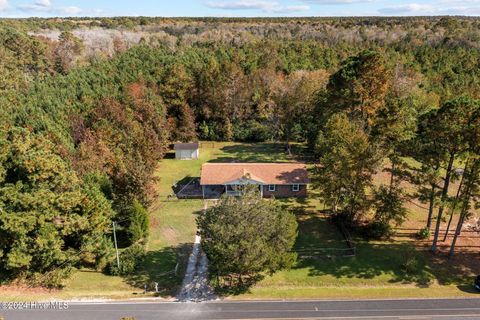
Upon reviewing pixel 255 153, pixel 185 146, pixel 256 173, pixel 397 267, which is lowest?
pixel 397 267

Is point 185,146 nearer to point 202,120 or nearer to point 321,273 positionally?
point 202,120

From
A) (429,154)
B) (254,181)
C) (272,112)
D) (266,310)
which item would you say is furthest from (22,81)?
(429,154)

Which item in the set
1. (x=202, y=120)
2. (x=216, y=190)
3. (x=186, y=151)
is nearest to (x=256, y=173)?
(x=216, y=190)

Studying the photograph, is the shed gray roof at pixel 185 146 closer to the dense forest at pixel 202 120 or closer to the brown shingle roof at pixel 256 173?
the dense forest at pixel 202 120

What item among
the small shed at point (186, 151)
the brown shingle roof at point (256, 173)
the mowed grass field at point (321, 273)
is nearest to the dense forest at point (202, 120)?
the mowed grass field at point (321, 273)

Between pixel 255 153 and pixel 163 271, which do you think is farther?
pixel 255 153

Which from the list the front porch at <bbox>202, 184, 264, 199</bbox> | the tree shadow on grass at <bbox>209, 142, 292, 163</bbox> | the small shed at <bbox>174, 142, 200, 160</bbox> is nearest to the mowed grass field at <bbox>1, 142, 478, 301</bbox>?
the front porch at <bbox>202, 184, 264, 199</bbox>
